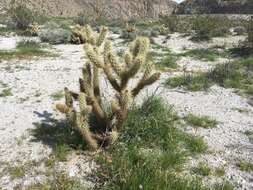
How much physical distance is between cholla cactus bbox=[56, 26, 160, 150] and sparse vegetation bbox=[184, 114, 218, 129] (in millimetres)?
1602

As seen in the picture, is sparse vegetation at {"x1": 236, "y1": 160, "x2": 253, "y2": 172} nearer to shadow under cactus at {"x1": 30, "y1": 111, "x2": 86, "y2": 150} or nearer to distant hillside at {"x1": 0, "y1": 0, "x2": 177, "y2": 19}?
shadow under cactus at {"x1": 30, "y1": 111, "x2": 86, "y2": 150}

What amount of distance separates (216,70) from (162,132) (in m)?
4.61

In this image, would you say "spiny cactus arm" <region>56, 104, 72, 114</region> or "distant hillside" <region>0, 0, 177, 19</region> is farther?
"distant hillside" <region>0, 0, 177, 19</region>

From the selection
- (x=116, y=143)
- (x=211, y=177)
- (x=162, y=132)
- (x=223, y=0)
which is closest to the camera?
(x=211, y=177)

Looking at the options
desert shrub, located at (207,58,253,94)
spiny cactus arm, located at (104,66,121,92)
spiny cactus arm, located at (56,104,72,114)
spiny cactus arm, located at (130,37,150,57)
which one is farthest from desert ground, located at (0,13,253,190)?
spiny cactus arm, located at (130,37,150,57)

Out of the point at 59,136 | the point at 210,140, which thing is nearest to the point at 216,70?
the point at 210,140

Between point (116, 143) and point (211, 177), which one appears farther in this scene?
point (116, 143)

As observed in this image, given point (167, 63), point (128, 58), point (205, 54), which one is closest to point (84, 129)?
point (128, 58)

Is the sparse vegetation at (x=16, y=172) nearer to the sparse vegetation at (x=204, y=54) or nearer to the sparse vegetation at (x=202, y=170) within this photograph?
the sparse vegetation at (x=202, y=170)

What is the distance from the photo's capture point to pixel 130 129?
6438 millimetres

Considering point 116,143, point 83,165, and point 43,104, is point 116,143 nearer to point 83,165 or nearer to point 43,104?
point 83,165

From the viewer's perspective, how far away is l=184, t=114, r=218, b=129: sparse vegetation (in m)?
7.34

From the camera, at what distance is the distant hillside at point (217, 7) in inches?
1585

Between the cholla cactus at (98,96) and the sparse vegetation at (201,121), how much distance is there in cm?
160
